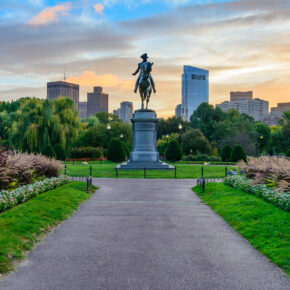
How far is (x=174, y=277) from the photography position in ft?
18.8

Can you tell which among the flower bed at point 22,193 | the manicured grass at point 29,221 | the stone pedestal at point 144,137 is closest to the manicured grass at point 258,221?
the manicured grass at point 29,221

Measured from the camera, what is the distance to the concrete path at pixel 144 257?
550cm

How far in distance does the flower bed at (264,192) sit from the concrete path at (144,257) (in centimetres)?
196

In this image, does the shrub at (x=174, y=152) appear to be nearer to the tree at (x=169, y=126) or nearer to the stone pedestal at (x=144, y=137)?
the stone pedestal at (x=144, y=137)

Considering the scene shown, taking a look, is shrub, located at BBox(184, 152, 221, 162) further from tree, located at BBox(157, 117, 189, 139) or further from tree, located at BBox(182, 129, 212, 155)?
tree, located at BBox(157, 117, 189, 139)

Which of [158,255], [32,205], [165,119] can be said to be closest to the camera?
[158,255]

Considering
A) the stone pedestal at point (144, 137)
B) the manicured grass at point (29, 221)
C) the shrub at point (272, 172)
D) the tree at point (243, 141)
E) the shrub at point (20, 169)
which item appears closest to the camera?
the manicured grass at point (29, 221)

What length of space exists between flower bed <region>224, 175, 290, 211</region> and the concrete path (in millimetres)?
1959

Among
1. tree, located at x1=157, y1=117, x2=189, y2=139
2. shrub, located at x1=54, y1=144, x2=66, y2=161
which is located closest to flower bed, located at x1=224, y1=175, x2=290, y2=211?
shrub, located at x1=54, y1=144, x2=66, y2=161

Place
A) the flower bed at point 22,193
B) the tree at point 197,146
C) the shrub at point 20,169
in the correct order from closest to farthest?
the flower bed at point 22,193 < the shrub at point 20,169 < the tree at point 197,146

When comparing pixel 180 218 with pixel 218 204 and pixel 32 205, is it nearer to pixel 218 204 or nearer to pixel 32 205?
pixel 218 204

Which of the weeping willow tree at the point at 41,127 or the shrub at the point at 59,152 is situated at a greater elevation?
the weeping willow tree at the point at 41,127

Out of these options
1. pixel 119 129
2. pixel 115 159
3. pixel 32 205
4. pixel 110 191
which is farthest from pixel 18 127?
pixel 32 205

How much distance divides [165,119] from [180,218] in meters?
83.2
